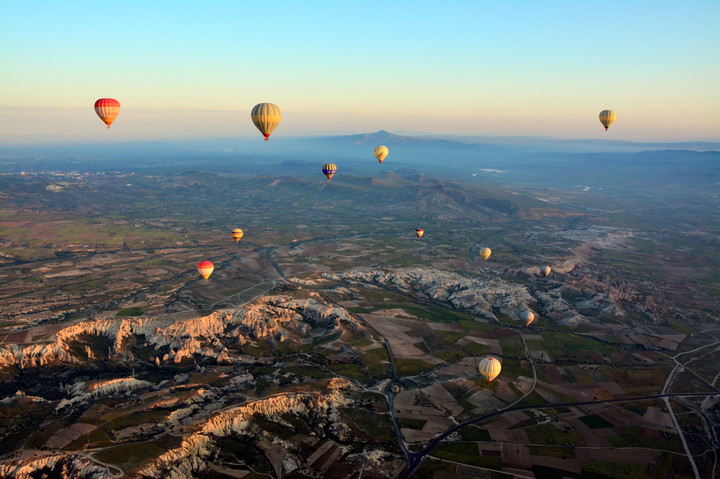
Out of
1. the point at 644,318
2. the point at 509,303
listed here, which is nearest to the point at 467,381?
the point at 509,303

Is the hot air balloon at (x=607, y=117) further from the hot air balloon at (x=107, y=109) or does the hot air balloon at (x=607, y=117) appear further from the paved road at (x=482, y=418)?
the hot air balloon at (x=107, y=109)

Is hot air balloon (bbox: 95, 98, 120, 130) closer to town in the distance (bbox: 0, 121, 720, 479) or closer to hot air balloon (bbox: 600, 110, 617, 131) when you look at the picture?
town in the distance (bbox: 0, 121, 720, 479)

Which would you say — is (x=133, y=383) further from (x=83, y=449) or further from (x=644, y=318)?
(x=644, y=318)

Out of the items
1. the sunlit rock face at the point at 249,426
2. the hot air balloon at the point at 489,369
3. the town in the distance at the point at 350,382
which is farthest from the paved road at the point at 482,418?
the sunlit rock face at the point at 249,426

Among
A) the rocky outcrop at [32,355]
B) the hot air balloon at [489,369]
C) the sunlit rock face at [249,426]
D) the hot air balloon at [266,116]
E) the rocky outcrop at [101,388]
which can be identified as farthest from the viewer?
the hot air balloon at [266,116]

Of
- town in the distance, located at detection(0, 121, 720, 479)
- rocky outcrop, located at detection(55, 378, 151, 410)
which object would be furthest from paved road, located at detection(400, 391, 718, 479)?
rocky outcrop, located at detection(55, 378, 151, 410)

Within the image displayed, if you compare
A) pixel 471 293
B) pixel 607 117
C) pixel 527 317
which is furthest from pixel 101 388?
pixel 607 117
